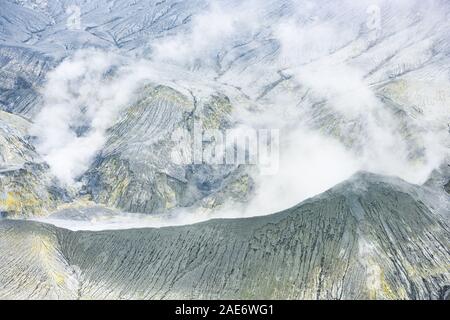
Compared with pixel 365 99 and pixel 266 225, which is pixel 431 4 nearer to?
pixel 365 99

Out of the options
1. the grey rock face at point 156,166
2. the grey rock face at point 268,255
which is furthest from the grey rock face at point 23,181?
the grey rock face at point 268,255

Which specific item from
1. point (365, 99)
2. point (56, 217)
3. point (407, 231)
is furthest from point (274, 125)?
point (407, 231)

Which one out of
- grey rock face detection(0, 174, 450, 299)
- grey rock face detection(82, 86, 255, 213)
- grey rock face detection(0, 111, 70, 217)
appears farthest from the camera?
grey rock face detection(82, 86, 255, 213)

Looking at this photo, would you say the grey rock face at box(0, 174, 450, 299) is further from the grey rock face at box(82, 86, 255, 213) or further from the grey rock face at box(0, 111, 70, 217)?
the grey rock face at box(82, 86, 255, 213)

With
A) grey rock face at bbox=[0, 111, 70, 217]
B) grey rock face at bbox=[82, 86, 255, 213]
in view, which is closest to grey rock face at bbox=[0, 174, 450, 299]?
grey rock face at bbox=[0, 111, 70, 217]

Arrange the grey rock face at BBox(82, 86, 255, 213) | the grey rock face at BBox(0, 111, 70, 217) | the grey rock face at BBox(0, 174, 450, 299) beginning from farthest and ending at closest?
1. the grey rock face at BBox(82, 86, 255, 213)
2. the grey rock face at BBox(0, 111, 70, 217)
3. the grey rock face at BBox(0, 174, 450, 299)

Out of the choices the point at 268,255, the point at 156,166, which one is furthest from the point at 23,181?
A: the point at 268,255

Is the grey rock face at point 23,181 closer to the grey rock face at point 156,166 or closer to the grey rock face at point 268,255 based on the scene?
the grey rock face at point 156,166

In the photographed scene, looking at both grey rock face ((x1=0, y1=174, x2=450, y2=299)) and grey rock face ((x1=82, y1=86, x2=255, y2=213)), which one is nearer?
grey rock face ((x1=0, y1=174, x2=450, y2=299))
